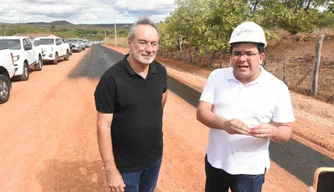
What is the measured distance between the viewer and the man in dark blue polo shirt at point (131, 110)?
6.35ft

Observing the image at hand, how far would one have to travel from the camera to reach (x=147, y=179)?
7.98 feet

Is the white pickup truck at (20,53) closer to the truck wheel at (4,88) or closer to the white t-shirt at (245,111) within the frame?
the truck wheel at (4,88)

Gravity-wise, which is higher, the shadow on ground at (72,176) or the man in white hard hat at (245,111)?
the man in white hard hat at (245,111)

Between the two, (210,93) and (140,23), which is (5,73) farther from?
(210,93)

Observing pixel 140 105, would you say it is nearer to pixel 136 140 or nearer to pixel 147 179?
pixel 136 140

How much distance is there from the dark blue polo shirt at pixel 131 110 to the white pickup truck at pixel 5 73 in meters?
7.16

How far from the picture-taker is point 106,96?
1.90 metres

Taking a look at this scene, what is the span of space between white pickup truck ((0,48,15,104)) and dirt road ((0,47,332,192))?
1.02 ft

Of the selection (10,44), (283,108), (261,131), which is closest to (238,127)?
(261,131)

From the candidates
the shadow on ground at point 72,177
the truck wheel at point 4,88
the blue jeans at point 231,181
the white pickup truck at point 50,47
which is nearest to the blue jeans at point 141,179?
the blue jeans at point 231,181

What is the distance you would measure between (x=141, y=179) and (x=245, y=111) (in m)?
1.10

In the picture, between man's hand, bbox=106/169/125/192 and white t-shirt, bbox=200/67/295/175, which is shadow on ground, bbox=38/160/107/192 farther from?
white t-shirt, bbox=200/67/295/175

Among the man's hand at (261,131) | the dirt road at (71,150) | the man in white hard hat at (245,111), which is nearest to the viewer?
the man's hand at (261,131)

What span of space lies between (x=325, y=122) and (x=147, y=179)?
18.9 ft
